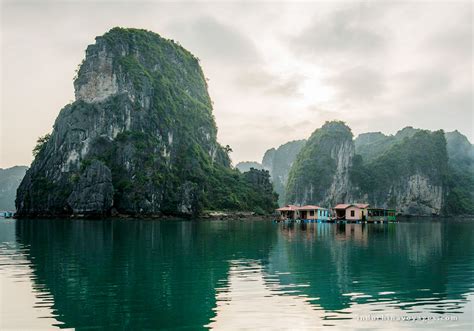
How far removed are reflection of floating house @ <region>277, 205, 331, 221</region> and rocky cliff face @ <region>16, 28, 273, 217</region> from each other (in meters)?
24.4

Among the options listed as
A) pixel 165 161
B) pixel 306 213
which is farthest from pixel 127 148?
pixel 306 213

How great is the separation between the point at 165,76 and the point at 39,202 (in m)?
59.5

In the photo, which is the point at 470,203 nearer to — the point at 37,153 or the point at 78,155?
the point at 78,155

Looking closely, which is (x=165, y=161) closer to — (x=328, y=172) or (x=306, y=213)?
(x=306, y=213)

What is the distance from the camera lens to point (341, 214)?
9688 cm

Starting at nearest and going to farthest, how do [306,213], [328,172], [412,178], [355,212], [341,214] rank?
[355,212], [341,214], [306,213], [412,178], [328,172]

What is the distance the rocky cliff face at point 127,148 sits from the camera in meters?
110

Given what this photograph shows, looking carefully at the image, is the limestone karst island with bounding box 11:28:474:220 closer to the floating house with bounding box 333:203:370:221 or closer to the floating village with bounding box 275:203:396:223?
the floating village with bounding box 275:203:396:223

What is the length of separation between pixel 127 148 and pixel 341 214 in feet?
187

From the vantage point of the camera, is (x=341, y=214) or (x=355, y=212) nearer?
(x=355, y=212)

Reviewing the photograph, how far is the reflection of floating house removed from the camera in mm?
97438

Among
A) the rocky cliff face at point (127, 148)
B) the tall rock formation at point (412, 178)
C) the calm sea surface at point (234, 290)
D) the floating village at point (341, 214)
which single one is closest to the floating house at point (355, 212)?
the floating village at point (341, 214)

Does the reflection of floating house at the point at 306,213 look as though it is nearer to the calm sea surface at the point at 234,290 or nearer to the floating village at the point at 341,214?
the floating village at the point at 341,214

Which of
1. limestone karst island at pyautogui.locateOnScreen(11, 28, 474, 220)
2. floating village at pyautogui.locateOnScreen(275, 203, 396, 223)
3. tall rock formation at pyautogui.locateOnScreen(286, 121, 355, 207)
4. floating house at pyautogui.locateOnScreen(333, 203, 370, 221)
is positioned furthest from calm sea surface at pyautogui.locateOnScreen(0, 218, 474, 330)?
tall rock formation at pyautogui.locateOnScreen(286, 121, 355, 207)
